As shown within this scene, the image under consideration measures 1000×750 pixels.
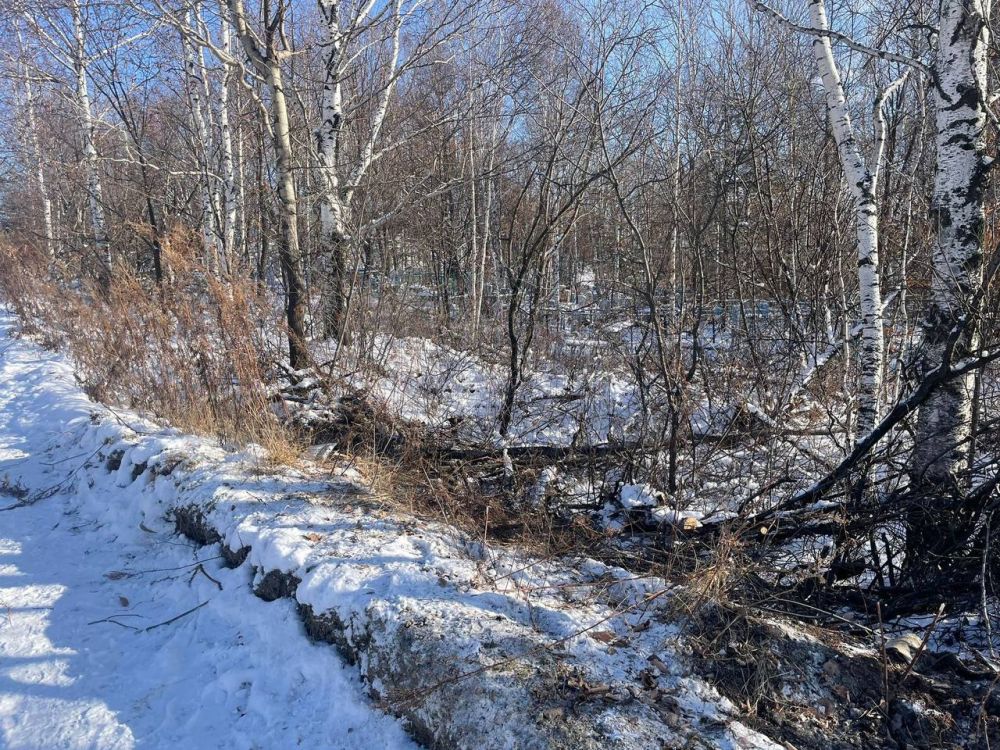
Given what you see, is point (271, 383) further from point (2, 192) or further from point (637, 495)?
point (2, 192)

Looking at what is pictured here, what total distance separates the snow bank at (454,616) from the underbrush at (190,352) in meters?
0.75

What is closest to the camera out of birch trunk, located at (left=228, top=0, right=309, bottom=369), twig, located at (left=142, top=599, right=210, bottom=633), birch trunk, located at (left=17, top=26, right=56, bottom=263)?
twig, located at (left=142, top=599, right=210, bottom=633)

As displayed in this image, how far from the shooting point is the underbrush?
17.2 feet

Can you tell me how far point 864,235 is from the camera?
431cm

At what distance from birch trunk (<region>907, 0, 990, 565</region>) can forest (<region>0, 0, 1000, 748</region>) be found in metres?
0.02

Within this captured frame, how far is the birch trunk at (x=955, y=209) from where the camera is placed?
3.47m

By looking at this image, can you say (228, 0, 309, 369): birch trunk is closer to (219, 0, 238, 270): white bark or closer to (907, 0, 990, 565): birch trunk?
(219, 0, 238, 270): white bark

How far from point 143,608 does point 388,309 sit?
499 cm

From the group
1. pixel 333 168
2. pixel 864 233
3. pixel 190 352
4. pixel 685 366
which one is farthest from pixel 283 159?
pixel 864 233

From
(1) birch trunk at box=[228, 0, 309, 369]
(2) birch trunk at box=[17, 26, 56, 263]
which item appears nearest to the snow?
(1) birch trunk at box=[228, 0, 309, 369]

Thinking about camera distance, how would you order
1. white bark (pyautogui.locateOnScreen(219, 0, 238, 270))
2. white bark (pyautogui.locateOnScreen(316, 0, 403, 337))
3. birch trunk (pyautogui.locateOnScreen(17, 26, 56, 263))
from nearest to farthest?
white bark (pyautogui.locateOnScreen(316, 0, 403, 337)), white bark (pyautogui.locateOnScreen(219, 0, 238, 270)), birch trunk (pyautogui.locateOnScreen(17, 26, 56, 263))

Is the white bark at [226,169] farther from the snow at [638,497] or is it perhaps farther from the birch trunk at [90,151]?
the snow at [638,497]

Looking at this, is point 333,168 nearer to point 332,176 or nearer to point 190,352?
point 332,176

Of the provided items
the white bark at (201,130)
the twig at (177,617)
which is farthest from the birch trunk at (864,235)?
the white bark at (201,130)
